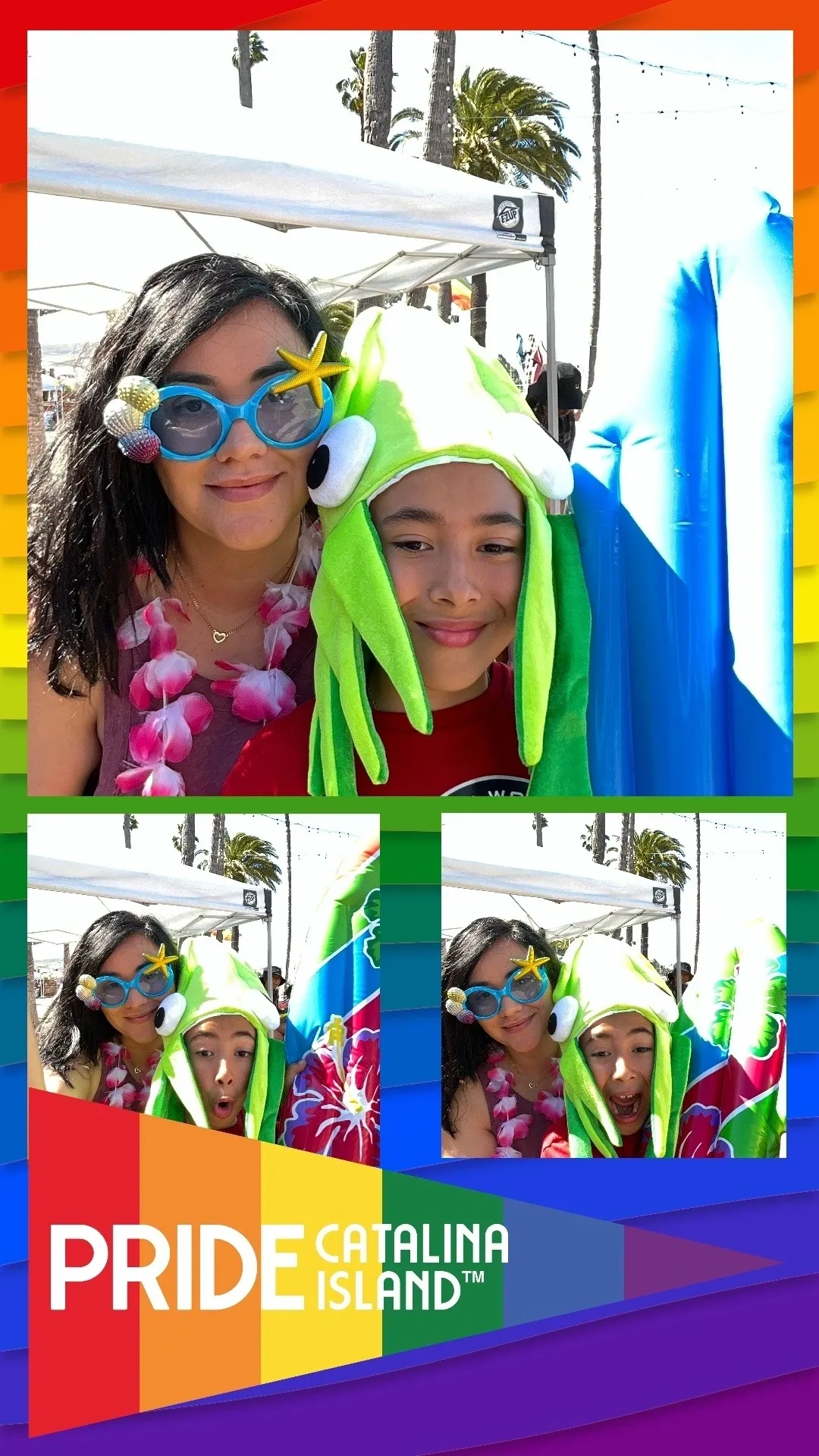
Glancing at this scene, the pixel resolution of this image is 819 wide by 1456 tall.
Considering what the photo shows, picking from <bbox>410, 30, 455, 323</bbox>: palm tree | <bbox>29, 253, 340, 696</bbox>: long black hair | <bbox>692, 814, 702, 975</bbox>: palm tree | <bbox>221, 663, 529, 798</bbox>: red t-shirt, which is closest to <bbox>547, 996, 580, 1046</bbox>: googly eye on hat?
<bbox>692, 814, 702, 975</bbox>: palm tree

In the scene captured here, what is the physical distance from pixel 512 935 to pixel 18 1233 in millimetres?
1104

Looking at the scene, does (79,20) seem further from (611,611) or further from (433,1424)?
(433,1424)

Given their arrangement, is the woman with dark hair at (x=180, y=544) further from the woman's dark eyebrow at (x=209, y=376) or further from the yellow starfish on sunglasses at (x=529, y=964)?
the yellow starfish on sunglasses at (x=529, y=964)

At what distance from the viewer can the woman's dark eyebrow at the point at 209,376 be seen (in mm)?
2336

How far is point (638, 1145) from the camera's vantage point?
8.84ft

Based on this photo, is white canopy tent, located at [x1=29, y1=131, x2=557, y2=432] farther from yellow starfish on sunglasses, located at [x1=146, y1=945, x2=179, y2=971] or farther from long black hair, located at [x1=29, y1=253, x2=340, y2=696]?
yellow starfish on sunglasses, located at [x1=146, y1=945, x2=179, y2=971]

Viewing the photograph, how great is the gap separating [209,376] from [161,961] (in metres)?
1.14

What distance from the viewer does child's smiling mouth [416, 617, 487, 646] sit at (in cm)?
228

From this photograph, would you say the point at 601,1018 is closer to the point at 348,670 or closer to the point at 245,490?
the point at 348,670

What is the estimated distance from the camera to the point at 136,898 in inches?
104

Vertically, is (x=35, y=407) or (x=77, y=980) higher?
(x=35, y=407)

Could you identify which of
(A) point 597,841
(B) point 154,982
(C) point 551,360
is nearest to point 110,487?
(B) point 154,982

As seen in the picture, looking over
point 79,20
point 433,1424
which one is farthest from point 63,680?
point 433,1424

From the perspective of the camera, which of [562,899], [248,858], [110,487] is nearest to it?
[110,487]
